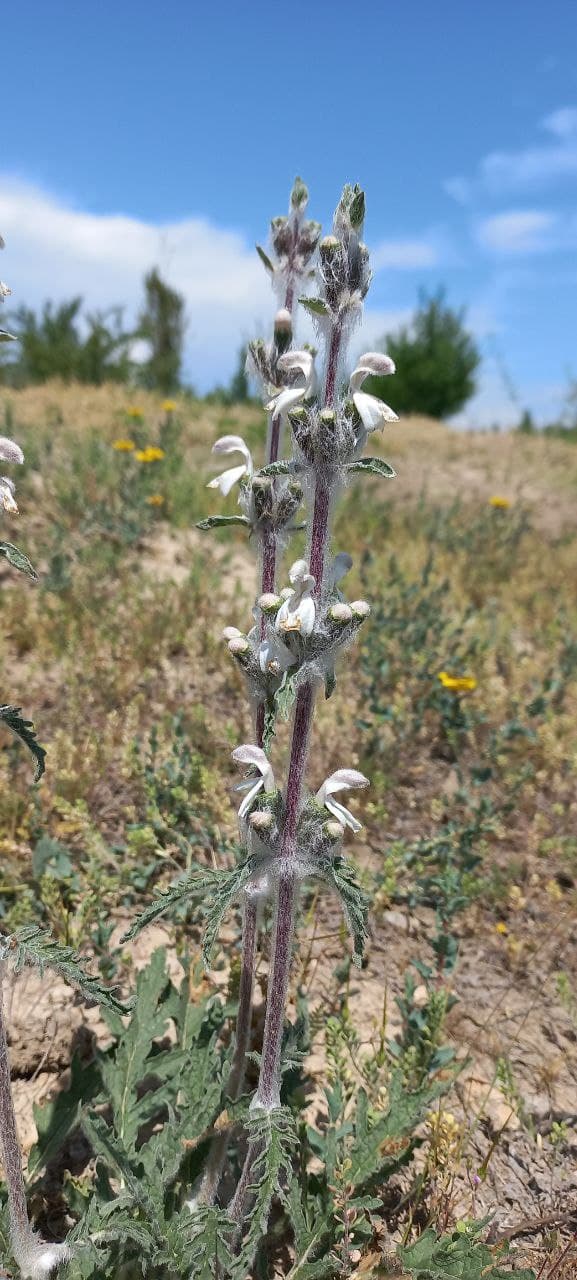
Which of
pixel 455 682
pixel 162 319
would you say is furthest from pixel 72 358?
pixel 455 682

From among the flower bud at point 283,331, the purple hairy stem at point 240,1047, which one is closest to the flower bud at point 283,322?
the flower bud at point 283,331

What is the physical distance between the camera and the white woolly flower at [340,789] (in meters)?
1.86

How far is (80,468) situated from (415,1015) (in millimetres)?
5618

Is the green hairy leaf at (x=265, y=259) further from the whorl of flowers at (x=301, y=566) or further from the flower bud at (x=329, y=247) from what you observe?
the flower bud at (x=329, y=247)

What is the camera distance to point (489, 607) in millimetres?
5988

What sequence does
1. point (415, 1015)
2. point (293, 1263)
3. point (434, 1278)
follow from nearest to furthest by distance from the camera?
point (434, 1278) < point (293, 1263) < point (415, 1015)

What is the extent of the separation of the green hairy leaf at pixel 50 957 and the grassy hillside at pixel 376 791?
40.4 inches


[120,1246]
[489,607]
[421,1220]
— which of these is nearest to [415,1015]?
[421,1220]

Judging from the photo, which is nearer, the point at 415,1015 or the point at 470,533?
the point at 415,1015

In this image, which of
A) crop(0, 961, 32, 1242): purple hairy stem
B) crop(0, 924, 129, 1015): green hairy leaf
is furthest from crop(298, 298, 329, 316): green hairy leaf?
crop(0, 961, 32, 1242): purple hairy stem

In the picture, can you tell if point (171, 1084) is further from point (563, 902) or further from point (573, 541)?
point (573, 541)

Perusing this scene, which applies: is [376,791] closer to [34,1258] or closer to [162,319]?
[34,1258]

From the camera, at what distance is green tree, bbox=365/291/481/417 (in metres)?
26.3

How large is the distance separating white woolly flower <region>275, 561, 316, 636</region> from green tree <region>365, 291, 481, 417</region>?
2559cm
